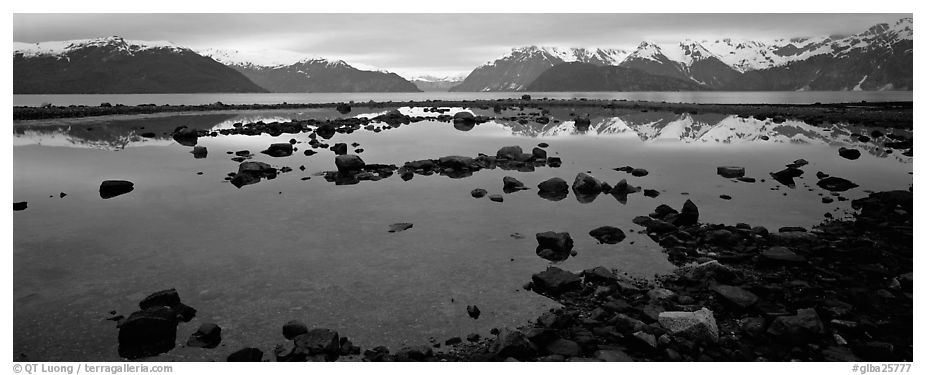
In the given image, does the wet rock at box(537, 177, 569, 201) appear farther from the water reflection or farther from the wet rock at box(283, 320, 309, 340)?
the water reflection

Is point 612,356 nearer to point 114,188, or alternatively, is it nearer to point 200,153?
point 114,188

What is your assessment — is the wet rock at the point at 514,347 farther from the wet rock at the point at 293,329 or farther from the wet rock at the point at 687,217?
the wet rock at the point at 687,217

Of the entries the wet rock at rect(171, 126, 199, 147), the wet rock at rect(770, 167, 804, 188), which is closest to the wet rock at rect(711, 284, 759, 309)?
the wet rock at rect(770, 167, 804, 188)

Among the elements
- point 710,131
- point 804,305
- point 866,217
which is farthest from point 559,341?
point 710,131

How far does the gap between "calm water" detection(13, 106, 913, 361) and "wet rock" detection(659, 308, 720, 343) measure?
2727 mm

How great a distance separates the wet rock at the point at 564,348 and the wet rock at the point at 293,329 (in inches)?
185

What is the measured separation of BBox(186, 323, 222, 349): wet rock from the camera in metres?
9.97

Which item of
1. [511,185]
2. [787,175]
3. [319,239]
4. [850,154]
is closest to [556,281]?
[319,239]

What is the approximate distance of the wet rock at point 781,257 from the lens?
45.5 feet

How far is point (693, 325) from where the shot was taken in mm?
9945

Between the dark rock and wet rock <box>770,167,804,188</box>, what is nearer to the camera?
the dark rock

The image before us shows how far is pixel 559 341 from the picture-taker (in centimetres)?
1002

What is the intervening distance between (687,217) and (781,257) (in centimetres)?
448

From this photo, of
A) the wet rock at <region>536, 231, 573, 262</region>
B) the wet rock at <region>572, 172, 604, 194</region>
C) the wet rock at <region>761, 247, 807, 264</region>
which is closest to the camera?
the wet rock at <region>761, 247, 807, 264</region>
